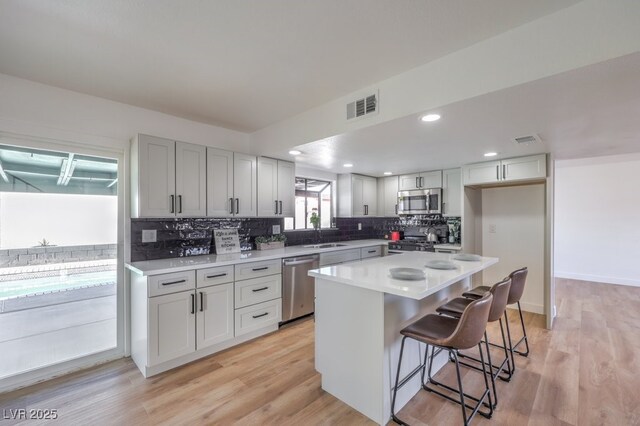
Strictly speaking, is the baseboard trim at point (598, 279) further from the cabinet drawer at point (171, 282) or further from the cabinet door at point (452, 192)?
the cabinet drawer at point (171, 282)

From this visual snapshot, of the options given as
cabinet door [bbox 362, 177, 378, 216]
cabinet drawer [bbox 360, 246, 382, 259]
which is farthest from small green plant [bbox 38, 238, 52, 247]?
cabinet door [bbox 362, 177, 378, 216]

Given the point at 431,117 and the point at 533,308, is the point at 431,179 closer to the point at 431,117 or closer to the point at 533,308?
the point at 533,308

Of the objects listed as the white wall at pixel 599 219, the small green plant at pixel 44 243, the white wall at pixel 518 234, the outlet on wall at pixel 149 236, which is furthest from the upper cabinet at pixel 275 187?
the white wall at pixel 599 219

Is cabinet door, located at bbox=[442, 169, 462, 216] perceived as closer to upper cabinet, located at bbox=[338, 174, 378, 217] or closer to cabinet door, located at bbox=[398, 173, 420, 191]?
cabinet door, located at bbox=[398, 173, 420, 191]

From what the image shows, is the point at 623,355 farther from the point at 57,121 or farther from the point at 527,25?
the point at 57,121

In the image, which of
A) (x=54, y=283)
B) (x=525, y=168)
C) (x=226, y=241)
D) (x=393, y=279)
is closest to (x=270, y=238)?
(x=226, y=241)

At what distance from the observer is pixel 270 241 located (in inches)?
156

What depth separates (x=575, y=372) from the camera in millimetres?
2459

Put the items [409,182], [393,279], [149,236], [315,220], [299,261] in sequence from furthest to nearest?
1. [409,182]
2. [315,220]
3. [299,261]
4. [149,236]
5. [393,279]

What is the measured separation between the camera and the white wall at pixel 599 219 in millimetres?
5305

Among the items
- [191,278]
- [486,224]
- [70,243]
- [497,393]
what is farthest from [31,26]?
[486,224]

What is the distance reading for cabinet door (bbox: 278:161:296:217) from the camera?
3.90 meters

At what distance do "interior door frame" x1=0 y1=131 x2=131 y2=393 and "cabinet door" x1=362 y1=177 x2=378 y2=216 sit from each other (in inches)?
148

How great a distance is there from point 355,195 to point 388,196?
752mm
